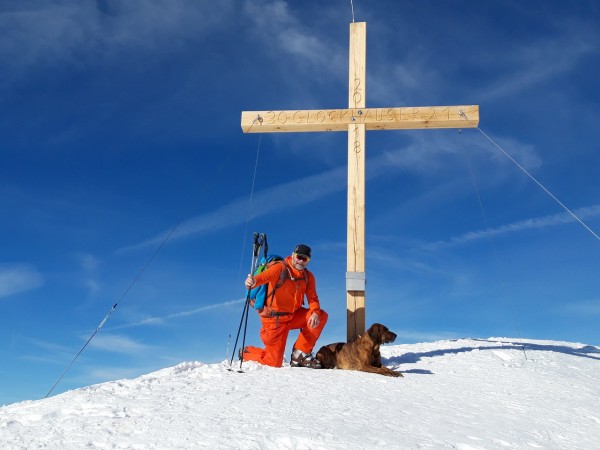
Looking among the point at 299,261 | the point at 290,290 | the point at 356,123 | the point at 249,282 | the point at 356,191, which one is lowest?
the point at 249,282

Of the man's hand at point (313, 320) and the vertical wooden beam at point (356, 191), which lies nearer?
the man's hand at point (313, 320)

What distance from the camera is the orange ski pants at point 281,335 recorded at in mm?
7188

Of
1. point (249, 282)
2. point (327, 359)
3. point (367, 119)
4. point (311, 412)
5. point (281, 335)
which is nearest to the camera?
point (311, 412)

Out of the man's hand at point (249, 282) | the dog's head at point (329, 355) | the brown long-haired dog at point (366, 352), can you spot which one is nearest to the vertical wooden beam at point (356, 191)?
the dog's head at point (329, 355)

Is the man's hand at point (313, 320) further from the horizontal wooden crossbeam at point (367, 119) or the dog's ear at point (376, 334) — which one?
the horizontal wooden crossbeam at point (367, 119)

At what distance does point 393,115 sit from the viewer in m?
8.35

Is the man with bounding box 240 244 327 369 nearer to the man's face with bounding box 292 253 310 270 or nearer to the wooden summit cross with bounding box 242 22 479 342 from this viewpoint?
the man's face with bounding box 292 253 310 270

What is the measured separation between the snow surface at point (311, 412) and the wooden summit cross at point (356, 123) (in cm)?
162

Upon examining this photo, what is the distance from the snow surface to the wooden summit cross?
1625mm

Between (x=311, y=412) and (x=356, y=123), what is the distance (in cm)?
519

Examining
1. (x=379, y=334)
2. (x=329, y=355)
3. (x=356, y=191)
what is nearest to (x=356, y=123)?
(x=356, y=191)

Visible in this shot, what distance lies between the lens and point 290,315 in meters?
7.29

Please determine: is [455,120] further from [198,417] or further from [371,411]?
[198,417]

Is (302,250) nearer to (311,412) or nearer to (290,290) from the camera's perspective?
(290,290)
